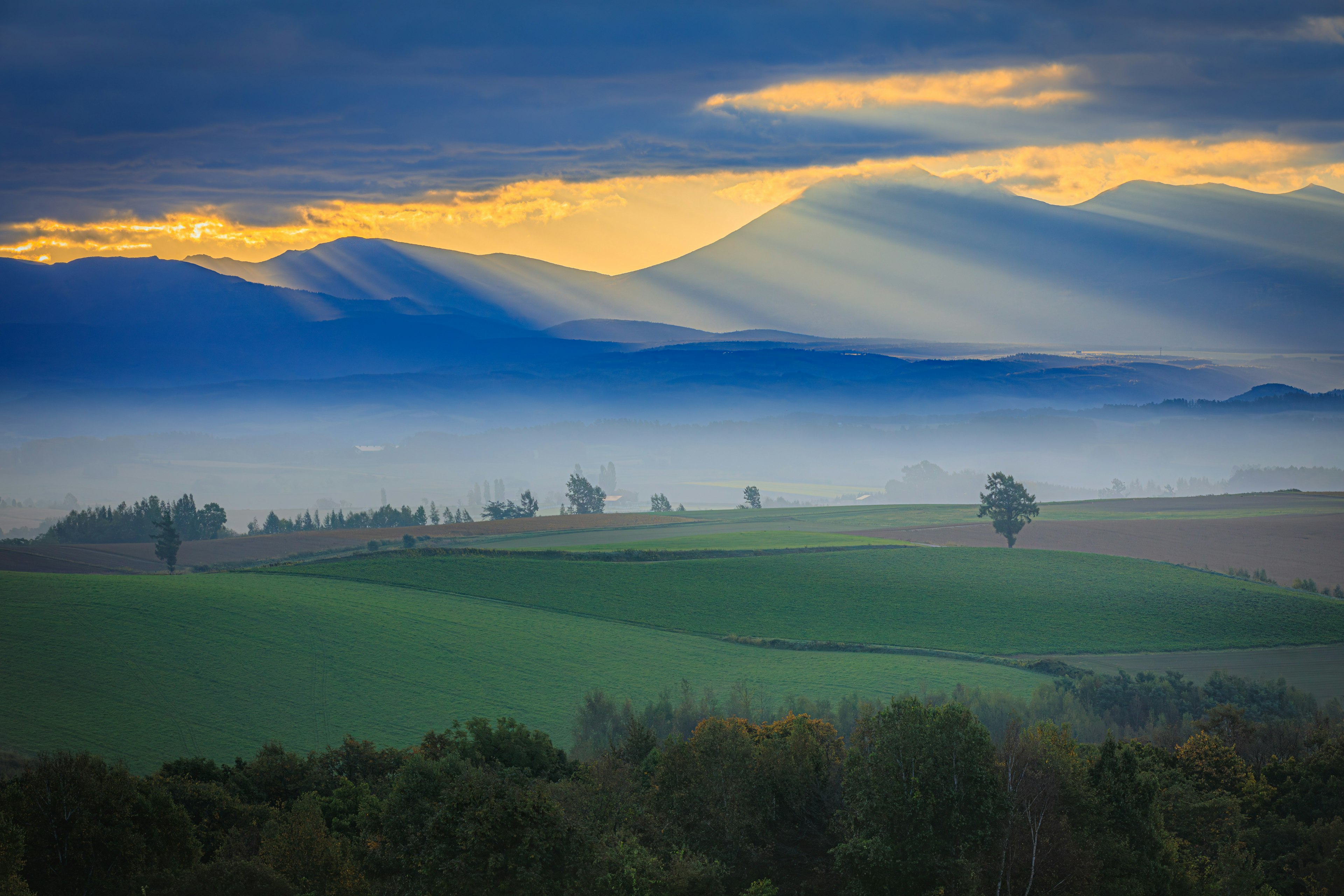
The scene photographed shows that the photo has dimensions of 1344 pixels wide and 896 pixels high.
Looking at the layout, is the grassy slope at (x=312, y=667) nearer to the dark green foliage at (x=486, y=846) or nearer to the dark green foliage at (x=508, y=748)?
the dark green foliage at (x=508, y=748)

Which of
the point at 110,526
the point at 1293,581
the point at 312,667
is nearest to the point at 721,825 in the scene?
the point at 312,667

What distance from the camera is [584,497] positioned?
157 metres

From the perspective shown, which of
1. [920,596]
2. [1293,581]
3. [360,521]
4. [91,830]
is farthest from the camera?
[360,521]

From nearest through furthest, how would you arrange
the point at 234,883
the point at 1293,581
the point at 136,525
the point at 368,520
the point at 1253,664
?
the point at 234,883 → the point at 1253,664 → the point at 1293,581 → the point at 136,525 → the point at 368,520

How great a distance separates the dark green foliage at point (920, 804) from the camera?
81.6 ft

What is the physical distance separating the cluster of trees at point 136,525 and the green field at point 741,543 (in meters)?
63.7

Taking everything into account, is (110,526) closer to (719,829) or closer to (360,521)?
(360,521)

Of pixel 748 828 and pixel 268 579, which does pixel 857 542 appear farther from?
pixel 748 828

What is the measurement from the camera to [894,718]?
27.3m

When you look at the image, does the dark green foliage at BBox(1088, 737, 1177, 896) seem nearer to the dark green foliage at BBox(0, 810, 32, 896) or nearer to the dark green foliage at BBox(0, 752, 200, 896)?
the dark green foliage at BBox(0, 752, 200, 896)

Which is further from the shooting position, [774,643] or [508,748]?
[774,643]

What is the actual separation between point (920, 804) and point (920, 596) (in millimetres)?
51146

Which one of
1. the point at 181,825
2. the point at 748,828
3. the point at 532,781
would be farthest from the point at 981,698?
the point at 181,825

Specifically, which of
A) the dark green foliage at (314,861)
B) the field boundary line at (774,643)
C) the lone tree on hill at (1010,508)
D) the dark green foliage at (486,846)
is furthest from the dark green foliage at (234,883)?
the lone tree on hill at (1010,508)
